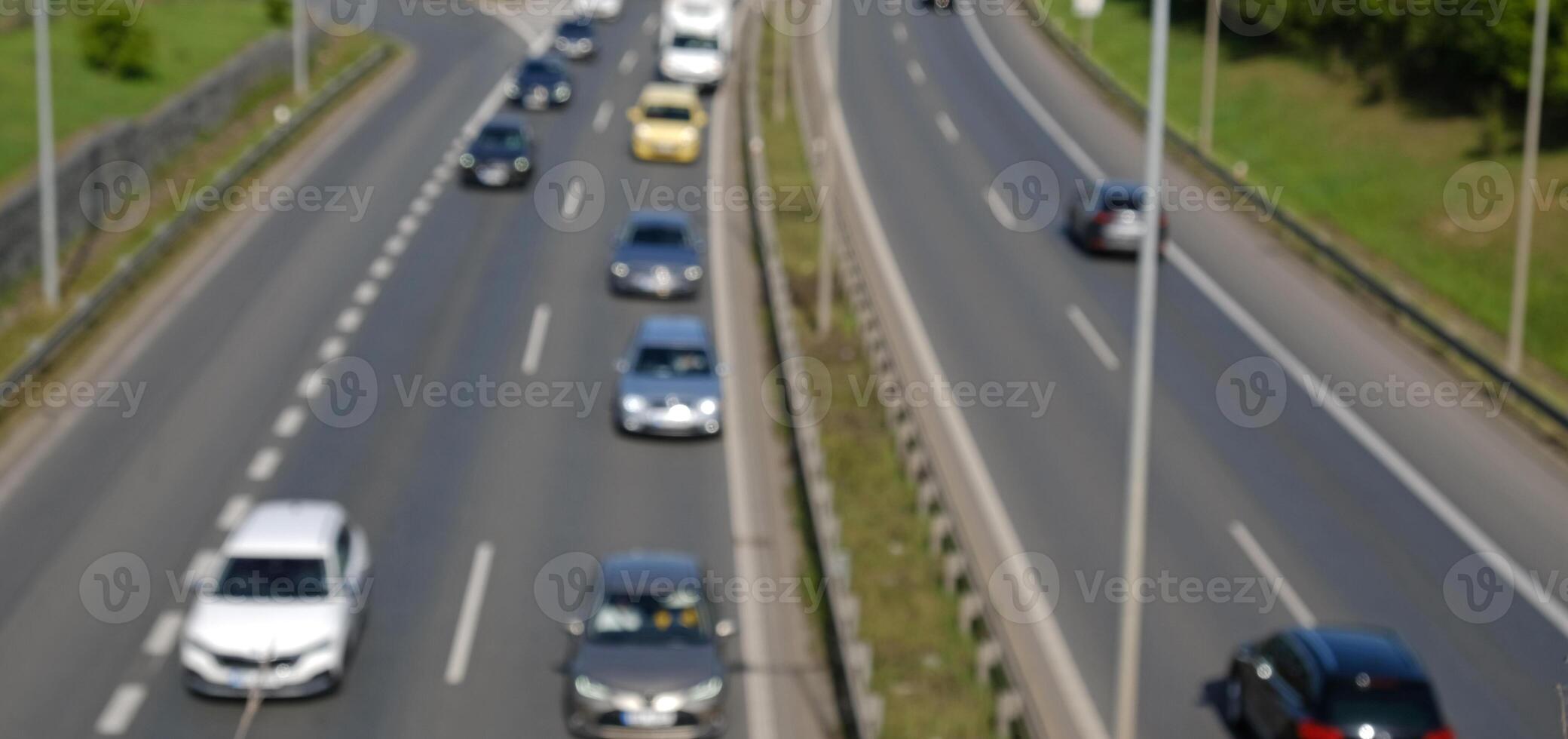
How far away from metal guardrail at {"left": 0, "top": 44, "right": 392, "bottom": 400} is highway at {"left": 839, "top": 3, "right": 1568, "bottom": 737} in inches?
567

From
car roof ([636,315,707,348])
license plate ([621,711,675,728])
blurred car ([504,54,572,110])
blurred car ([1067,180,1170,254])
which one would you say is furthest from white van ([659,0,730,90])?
license plate ([621,711,675,728])

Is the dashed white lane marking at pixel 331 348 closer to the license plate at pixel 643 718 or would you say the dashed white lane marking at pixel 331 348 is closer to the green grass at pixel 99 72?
the green grass at pixel 99 72

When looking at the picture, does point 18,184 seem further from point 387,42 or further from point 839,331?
point 387,42

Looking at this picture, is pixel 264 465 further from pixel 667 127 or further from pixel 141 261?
pixel 667 127

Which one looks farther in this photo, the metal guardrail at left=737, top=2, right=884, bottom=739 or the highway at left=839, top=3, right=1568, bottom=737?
the highway at left=839, top=3, right=1568, bottom=737

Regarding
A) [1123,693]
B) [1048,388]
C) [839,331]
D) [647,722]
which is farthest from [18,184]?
[1123,693]

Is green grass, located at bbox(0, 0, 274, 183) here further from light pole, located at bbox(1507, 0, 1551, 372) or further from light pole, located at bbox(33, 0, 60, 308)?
light pole, located at bbox(1507, 0, 1551, 372)

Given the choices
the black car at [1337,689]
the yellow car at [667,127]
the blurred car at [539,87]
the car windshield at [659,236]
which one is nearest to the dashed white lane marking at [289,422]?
the car windshield at [659,236]

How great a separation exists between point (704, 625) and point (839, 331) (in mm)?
15330

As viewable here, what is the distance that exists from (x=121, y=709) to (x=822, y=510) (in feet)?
28.1

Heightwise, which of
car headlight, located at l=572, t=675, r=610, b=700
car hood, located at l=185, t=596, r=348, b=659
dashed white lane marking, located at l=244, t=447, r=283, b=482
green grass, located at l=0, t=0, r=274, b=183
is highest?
green grass, located at l=0, t=0, r=274, b=183

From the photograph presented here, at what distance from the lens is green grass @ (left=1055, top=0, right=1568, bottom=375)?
36.6 metres

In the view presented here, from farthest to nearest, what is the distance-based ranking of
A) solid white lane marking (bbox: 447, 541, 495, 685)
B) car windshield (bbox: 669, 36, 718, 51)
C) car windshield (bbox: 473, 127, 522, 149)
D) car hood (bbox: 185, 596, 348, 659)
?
car windshield (bbox: 669, 36, 718, 51) < car windshield (bbox: 473, 127, 522, 149) < solid white lane marking (bbox: 447, 541, 495, 685) < car hood (bbox: 185, 596, 348, 659)

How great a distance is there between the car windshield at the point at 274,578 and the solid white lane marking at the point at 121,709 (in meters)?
1.33
